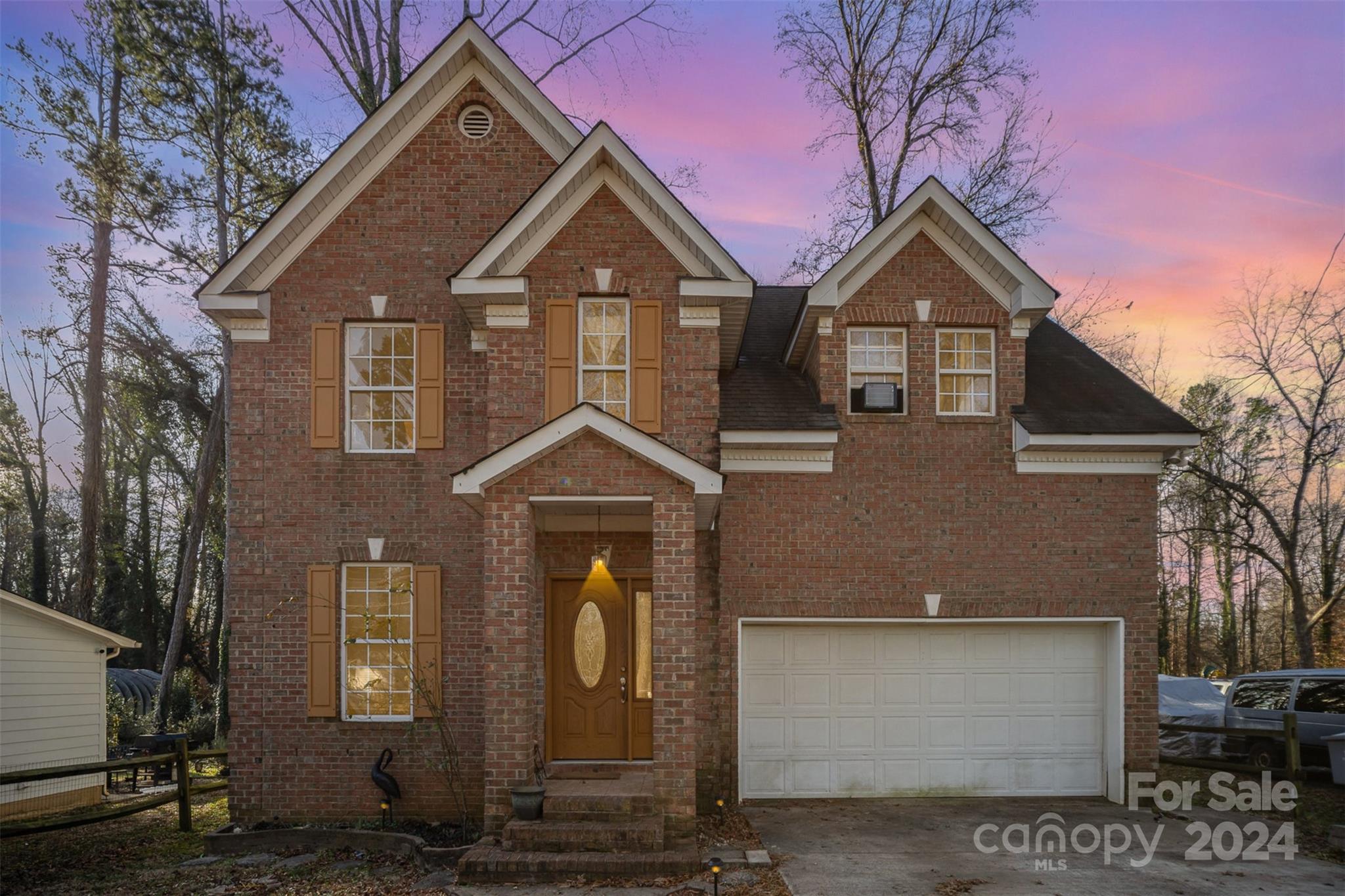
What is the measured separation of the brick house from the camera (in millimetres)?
10406

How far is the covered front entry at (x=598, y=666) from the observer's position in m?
10.8

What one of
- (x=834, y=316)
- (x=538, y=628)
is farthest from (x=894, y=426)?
(x=538, y=628)

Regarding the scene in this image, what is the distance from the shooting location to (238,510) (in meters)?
10.8

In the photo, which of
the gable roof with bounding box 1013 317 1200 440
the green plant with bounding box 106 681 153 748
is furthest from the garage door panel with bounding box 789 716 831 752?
the green plant with bounding box 106 681 153 748

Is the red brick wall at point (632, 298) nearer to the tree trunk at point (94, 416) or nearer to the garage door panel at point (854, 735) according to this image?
the garage door panel at point (854, 735)

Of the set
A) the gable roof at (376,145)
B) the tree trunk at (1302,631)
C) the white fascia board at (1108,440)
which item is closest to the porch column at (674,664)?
the white fascia board at (1108,440)

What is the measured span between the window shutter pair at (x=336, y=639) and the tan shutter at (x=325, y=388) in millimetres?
1653

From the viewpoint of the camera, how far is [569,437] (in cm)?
891

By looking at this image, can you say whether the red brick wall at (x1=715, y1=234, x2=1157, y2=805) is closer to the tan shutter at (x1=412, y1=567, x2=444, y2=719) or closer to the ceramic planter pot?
the ceramic planter pot

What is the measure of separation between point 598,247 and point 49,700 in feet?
36.1

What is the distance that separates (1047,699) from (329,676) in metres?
9.33

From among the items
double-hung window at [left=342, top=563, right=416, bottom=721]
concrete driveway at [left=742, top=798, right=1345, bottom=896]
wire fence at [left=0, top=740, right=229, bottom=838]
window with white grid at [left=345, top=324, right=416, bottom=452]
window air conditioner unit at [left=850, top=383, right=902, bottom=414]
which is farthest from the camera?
window air conditioner unit at [left=850, top=383, right=902, bottom=414]

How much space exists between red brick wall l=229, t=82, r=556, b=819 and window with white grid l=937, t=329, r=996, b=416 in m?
5.97

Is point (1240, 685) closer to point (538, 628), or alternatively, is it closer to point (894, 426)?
point (894, 426)
